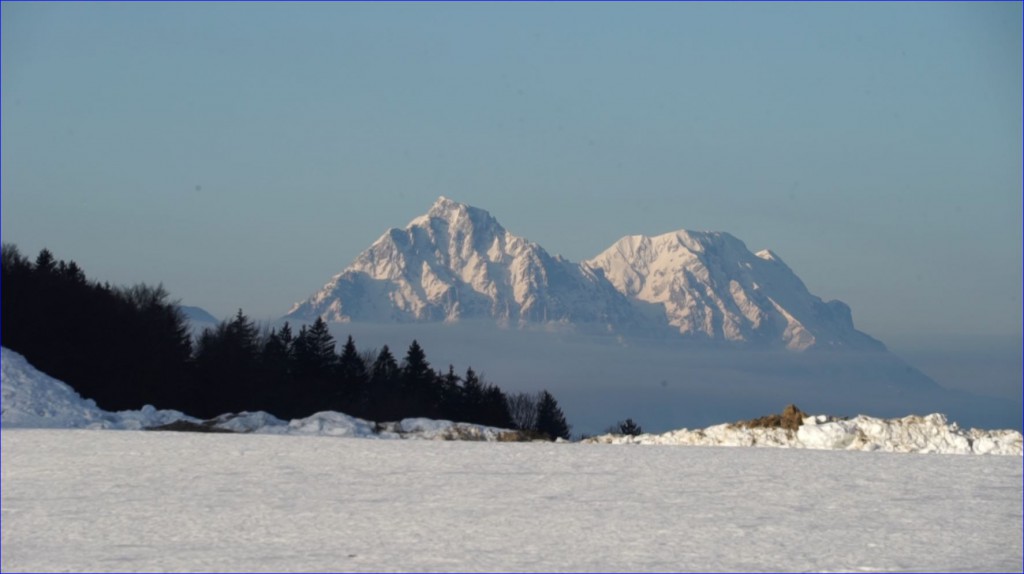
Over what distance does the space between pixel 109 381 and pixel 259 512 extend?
116ft

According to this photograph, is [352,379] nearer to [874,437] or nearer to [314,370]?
[314,370]

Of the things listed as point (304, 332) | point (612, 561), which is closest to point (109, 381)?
point (304, 332)

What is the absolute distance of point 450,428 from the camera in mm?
21344

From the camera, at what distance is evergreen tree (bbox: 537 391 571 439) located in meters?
77.8

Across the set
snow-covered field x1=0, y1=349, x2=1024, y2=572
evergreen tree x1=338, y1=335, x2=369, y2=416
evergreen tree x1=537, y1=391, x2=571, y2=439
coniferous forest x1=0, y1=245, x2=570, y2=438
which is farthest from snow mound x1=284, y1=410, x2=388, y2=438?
evergreen tree x1=537, y1=391, x2=571, y2=439

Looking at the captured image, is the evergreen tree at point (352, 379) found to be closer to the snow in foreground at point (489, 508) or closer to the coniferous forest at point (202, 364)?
the coniferous forest at point (202, 364)

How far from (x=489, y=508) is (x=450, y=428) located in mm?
9785

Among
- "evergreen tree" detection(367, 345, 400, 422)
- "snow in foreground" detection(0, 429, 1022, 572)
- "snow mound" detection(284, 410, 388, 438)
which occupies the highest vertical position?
"evergreen tree" detection(367, 345, 400, 422)

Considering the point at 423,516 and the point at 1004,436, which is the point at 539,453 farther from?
the point at 1004,436

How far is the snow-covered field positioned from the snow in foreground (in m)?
0.03

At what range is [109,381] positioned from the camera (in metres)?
44.4

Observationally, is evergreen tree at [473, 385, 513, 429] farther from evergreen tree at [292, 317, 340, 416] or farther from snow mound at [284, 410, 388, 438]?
snow mound at [284, 410, 388, 438]

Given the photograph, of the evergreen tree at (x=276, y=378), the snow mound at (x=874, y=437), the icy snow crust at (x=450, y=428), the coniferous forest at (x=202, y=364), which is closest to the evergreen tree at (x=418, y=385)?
the coniferous forest at (x=202, y=364)

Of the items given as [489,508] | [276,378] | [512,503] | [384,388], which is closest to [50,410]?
[512,503]
